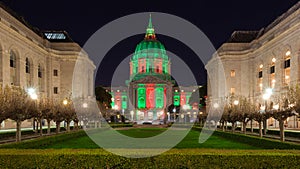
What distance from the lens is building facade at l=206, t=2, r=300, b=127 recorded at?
2026 inches

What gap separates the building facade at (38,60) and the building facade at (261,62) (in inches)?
1319

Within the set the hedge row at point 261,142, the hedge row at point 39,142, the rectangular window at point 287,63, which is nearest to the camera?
the hedge row at point 261,142

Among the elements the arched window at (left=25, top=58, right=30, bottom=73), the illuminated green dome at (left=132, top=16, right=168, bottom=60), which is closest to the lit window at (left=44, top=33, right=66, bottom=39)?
the arched window at (left=25, top=58, right=30, bottom=73)

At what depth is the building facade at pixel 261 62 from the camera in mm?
51469

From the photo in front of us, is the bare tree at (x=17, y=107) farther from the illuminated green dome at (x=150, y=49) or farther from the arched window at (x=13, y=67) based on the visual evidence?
the illuminated green dome at (x=150, y=49)

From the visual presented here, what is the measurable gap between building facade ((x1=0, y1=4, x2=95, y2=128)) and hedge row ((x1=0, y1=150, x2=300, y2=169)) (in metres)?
37.8

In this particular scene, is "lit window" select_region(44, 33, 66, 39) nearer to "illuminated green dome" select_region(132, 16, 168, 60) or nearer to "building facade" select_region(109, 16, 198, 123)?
"building facade" select_region(109, 16, 198, 123)

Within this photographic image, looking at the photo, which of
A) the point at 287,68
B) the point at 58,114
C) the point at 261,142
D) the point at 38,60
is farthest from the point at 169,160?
the point at 38,60

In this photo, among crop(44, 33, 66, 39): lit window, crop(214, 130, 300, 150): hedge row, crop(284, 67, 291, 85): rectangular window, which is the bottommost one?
crop(214, 130, 300, 150): hedge row

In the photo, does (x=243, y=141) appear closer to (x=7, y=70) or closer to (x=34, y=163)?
(x=34, y=163)

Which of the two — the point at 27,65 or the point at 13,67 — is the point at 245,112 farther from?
the point at 27,65

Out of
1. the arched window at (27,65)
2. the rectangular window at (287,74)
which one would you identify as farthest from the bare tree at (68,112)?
the rectangular window at (287,74)

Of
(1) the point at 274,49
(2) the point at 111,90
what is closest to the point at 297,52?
(1) the point at 274,49

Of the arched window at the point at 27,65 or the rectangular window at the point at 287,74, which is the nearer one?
the rectangular window at the point at 287,74
